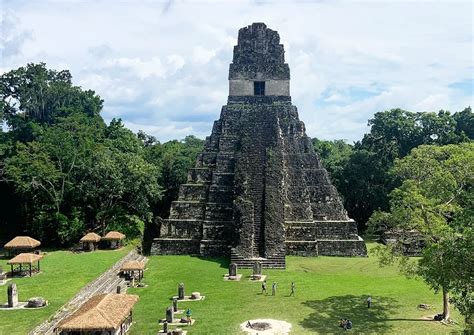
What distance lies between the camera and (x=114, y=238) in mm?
30938

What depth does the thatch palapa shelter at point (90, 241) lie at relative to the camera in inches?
1197

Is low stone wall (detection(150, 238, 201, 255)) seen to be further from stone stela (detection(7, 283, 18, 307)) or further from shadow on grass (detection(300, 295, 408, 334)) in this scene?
shadow on grass (detection(300, 295, 408, 334))

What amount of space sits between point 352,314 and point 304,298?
8.11 feet

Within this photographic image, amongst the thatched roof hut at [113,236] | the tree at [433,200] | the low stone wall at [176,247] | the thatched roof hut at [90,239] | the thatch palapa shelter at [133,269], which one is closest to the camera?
the tree at [433,200]

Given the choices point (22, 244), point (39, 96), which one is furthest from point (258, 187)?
point (39, 96)

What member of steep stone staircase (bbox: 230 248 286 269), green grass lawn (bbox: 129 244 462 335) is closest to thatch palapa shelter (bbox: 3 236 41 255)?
green grass lawn (bbox: 129 244 462 335)

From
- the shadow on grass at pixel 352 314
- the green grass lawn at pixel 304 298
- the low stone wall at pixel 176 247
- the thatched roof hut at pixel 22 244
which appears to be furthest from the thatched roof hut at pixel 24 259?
the shadow on grass at pixel 352 314

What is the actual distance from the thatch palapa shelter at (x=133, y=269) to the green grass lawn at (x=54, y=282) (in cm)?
136

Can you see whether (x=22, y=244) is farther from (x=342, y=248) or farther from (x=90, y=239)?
(x=342, y=248)

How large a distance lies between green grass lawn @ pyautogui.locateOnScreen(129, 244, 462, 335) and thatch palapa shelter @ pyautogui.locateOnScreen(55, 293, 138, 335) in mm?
1118

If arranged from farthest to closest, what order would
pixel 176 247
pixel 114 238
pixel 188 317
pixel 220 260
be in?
pixel 114 238 < pixel 176 247 < pixel 220 260 < pixel 188 317

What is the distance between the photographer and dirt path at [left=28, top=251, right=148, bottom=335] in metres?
17.3

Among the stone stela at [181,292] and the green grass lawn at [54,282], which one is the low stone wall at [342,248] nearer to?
the stone stela at [181,292]

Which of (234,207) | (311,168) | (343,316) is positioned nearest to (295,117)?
(311,168)
